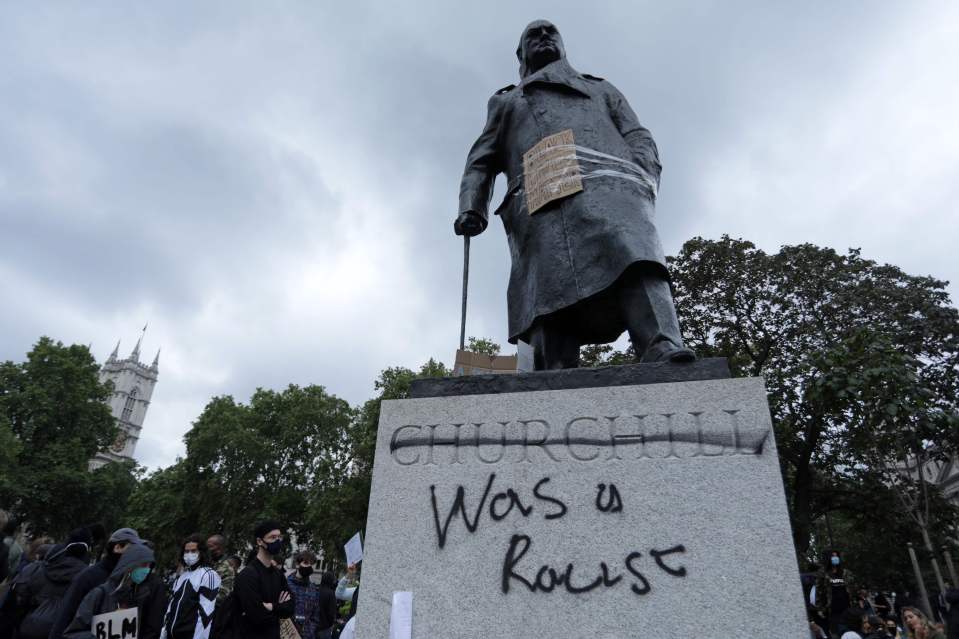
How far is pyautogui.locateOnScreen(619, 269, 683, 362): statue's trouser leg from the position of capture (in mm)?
2904

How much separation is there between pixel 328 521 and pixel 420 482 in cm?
2487

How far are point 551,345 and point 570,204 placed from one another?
85 cm

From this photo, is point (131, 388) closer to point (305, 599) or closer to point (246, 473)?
point (246, 473)

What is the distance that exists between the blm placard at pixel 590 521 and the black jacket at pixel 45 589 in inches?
143

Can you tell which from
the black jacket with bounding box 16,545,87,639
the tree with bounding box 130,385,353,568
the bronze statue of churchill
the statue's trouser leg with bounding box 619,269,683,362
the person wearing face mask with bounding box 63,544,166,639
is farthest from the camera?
the tree with bounding box 130,385,353,568

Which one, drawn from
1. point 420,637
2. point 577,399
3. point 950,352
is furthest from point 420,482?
point 950,352

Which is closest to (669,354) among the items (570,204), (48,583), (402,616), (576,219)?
(576,219)

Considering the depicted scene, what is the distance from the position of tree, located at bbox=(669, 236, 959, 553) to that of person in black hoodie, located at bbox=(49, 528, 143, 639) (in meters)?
13.5

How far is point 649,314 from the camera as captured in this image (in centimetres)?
301

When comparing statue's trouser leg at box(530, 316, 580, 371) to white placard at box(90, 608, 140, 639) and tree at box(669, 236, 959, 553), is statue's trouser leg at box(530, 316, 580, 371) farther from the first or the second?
tree at box(669, 236, 959, 553)

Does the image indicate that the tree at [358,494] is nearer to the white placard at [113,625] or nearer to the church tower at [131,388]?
the white placard at [113,625]

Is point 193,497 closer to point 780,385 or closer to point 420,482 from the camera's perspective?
point 780,385

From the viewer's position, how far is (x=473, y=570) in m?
2.42

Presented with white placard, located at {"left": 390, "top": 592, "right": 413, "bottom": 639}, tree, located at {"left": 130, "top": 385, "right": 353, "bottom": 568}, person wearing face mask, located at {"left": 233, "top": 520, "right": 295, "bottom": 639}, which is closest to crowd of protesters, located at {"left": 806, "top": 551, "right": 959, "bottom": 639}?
person wearing face mask, located at {"left": 233, "top": 520, "right": 295, "bottom": 639}
